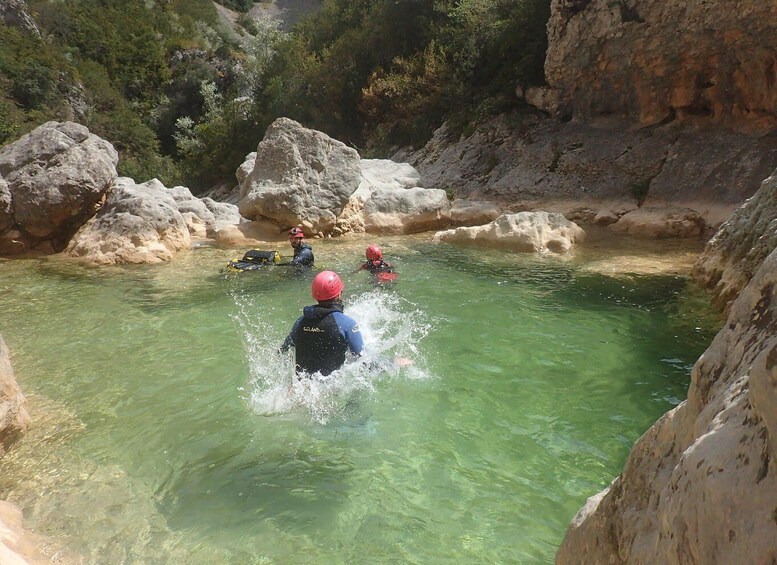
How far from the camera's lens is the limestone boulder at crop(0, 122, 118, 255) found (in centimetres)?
1109

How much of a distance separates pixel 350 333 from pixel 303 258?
480 cm

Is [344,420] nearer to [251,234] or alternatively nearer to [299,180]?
[251,234]

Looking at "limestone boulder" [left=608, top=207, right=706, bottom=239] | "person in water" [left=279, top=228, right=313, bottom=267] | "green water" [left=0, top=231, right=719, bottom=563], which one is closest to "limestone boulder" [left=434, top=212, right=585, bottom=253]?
"limestone boulder" [left=608, top=207, right=706, bottom=239]

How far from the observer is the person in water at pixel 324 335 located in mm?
4602

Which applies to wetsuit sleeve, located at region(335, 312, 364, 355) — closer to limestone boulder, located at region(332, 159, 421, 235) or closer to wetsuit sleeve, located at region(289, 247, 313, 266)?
A: wetsuit sleeve, located at region(289, 247, 313, 266)

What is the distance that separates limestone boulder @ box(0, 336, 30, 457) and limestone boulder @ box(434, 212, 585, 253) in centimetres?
877

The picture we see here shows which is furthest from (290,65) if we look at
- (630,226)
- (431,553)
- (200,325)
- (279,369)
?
(431,553)

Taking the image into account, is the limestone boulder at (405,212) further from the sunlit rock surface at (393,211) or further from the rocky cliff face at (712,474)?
the rocky cliff face at (712,474)

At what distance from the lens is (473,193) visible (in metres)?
15.9

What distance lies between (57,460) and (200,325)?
3.07 m

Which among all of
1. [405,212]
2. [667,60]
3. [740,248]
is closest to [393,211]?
[405,212]

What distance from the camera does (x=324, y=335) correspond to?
4602 mm

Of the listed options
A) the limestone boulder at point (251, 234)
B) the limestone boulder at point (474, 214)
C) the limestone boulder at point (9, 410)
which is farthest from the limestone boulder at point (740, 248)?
the limestone boulder at point (251, 234)

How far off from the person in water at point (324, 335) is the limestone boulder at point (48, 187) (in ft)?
30.3
